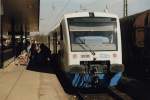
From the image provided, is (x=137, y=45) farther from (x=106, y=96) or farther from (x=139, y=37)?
(x=106, y=96)

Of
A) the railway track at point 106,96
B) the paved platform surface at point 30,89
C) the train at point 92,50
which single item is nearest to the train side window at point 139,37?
the train at point 92,50

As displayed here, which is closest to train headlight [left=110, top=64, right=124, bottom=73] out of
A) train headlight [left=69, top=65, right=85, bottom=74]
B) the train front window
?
the train front window

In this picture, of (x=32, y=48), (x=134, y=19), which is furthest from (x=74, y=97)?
(x=32, y=48)

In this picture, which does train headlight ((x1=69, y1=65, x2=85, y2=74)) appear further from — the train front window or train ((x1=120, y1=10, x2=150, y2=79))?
train ((x1=120, y1=10, x2=150, y2=79))

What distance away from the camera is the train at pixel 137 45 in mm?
19484

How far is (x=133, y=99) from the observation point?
15664 mm

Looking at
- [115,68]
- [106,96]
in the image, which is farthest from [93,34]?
[106,96]

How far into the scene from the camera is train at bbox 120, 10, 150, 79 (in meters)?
19.5

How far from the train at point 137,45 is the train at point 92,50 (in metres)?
1.77

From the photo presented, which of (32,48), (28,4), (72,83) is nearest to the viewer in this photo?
(72,83)

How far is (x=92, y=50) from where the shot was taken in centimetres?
1780

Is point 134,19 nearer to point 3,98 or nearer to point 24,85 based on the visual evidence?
point 24,85

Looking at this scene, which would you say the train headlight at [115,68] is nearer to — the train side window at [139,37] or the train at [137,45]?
the train at [137,45]

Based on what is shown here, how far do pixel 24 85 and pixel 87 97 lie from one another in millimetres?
3038
